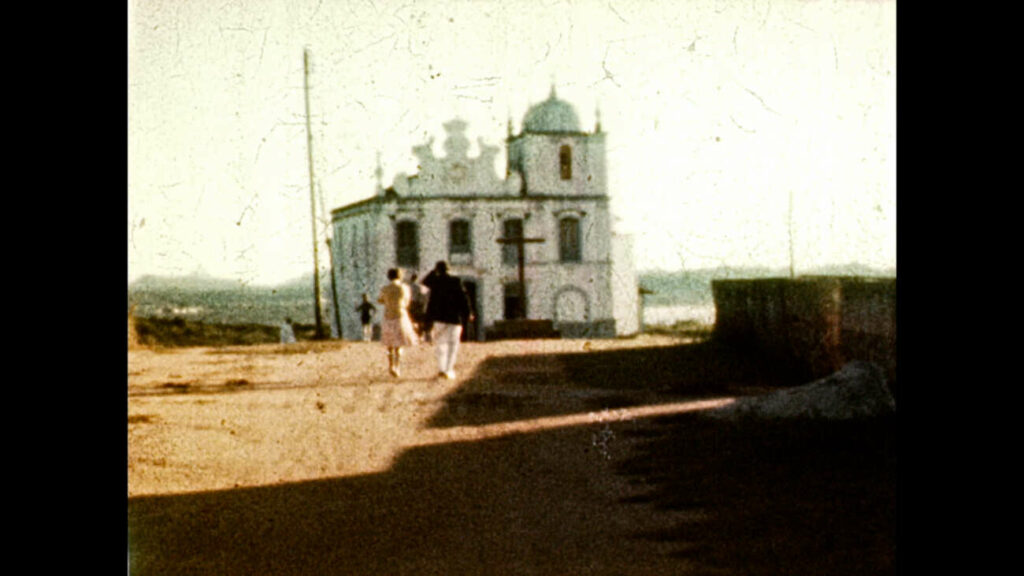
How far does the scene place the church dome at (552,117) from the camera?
16.3ft

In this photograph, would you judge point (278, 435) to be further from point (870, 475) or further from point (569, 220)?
point (870, 475)

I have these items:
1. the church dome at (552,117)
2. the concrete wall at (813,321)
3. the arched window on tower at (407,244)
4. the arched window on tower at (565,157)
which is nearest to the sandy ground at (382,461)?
the arched window on tower at (407,244)

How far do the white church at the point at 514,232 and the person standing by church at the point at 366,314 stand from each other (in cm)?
7

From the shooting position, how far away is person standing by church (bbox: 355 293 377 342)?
5926 millimetres

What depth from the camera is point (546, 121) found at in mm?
5551

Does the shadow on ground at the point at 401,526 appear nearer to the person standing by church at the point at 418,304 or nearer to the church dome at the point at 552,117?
the church dome at the point at 552,117

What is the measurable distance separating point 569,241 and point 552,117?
3.43 ft

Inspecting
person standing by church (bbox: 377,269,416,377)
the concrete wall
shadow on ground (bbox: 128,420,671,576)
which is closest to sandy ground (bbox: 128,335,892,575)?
shadow on ground (bbox: 128,420,671,576)

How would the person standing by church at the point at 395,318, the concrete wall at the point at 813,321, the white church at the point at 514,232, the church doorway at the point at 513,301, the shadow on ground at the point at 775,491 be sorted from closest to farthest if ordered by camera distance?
the shadow on ground at the point at 775,491 < the white church at the point at 514,232 < the church doorway at the point at 513,301 < the person standing by church at the point at 395,318 < the concrete wall at the point at 813,321

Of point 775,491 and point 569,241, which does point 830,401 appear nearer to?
point 775,491

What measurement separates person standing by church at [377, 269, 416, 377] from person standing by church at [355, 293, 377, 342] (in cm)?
11

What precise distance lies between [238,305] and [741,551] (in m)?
3.26

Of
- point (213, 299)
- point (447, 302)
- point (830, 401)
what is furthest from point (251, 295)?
point (830, 401)
